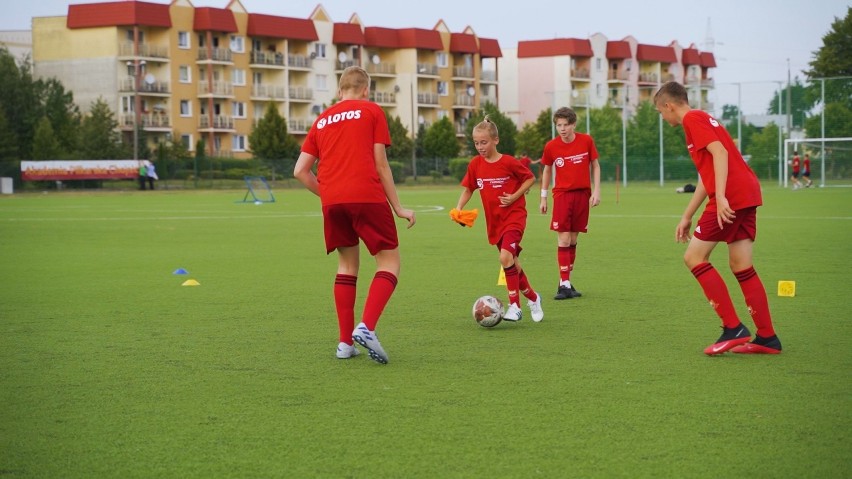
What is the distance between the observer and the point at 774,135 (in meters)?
55.7

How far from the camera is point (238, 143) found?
90.1 meters

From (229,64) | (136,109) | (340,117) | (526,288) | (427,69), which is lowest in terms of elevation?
(526,288)

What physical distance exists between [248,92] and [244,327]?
8337cm

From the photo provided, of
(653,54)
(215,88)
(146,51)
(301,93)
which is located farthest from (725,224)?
(653,54)

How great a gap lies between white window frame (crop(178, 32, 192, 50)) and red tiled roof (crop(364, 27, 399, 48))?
57.7 ft

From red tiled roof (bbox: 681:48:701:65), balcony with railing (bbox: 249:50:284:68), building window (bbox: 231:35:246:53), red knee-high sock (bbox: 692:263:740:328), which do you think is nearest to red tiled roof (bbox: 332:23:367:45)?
balcony with railing (bbox: 249:50:284:68)

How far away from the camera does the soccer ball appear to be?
8953 millimetres

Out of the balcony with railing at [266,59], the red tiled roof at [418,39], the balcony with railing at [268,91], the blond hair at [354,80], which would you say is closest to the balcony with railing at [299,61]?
the balcony with railing at [266,59]

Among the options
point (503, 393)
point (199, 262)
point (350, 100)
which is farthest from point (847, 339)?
point (199, 262)

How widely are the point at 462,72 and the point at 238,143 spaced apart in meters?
25.5

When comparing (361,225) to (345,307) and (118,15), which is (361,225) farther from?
(118,15)

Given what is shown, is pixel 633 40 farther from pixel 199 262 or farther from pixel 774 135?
pixel 199 262

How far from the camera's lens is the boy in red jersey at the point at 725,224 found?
7.48 m

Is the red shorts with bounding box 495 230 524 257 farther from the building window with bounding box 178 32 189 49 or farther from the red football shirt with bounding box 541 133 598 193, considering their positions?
the building window with bounding box 178 32 189 49
